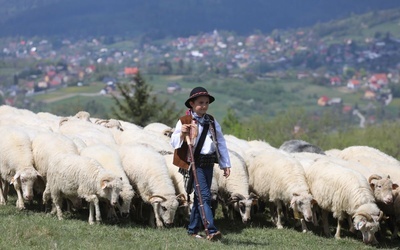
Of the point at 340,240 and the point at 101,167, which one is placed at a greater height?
the point at 101,167

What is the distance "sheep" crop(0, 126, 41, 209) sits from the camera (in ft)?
46.1

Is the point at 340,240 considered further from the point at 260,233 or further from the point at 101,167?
the point at 101,167

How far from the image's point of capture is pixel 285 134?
71.8 metres

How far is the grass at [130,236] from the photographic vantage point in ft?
36.0

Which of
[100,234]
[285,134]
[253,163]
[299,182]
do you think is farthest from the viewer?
[285,134]

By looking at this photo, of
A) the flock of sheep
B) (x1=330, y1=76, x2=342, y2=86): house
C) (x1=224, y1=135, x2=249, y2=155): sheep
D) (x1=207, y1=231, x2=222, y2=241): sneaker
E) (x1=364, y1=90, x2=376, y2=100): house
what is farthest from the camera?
(x1=330, y1=76, x2=342, y2=86): house

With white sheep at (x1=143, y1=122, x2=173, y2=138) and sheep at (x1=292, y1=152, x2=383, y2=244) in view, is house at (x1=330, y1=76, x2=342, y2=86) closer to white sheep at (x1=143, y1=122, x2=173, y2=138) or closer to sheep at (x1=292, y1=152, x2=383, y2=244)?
white sheep at (x1=143, y1=122, x2=173, y2=138)

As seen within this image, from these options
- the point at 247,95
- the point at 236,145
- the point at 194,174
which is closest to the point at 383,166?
the point at 236,145

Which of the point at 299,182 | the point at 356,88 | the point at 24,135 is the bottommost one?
the point at 356,88

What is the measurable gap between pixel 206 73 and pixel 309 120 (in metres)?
108

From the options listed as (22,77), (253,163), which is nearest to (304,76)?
(22,77)

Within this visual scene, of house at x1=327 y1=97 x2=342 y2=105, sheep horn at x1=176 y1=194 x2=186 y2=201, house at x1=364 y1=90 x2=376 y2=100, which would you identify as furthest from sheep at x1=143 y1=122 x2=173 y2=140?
house at x1=364 y1=90 x2=376 y2=100

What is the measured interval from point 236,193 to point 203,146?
135 inches

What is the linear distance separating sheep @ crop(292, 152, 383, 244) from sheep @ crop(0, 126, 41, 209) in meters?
5.78
